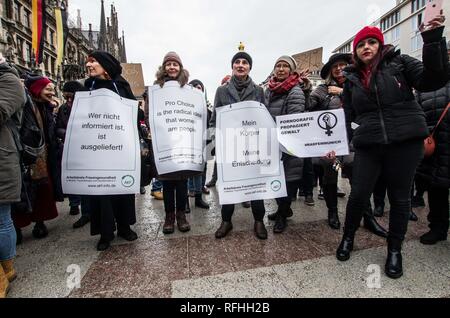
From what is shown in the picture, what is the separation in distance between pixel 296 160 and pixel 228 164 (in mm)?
865

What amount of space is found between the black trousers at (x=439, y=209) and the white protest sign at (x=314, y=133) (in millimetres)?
1133

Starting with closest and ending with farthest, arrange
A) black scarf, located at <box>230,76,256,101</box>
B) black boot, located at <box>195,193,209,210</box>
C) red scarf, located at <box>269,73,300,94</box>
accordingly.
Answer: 1. black scarf, located at <box>230,76,256,101</box>
2. red scarf, located at <box>269,73,300,94</box>
3. black boot, located at <box>195,193,209,210</box>

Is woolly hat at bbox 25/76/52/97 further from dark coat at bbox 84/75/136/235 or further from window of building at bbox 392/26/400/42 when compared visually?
window of building at bbox 392/26/400/42

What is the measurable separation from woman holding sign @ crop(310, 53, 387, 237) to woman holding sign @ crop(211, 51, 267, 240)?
2.66 ft

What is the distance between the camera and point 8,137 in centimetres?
204

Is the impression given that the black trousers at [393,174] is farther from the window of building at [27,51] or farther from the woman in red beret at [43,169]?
the window of building at [27,51]

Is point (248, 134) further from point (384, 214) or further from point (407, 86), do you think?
point (384, 214)

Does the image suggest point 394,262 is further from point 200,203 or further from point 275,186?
point 200,203

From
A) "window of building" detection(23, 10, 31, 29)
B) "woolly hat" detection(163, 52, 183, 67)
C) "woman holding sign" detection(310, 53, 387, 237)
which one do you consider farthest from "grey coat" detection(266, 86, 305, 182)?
"window of building" detection(23, 10, 31, 29)

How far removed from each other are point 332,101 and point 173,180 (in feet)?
7.22

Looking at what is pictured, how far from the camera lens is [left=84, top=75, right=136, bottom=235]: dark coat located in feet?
9.05

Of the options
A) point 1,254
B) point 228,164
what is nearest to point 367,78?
point 228,164

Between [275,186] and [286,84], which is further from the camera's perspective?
[286,84]

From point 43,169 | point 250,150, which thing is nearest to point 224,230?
point 250,150
